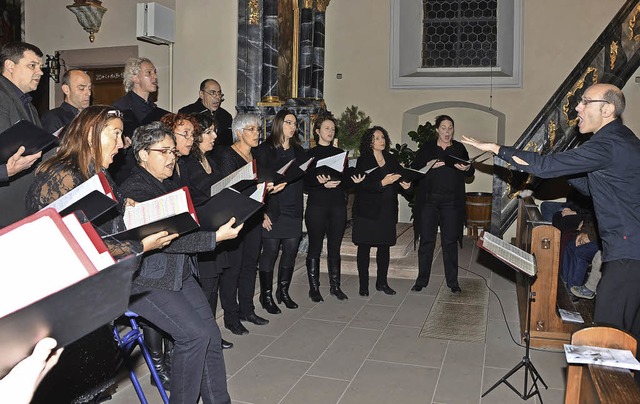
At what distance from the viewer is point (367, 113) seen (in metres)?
10.5

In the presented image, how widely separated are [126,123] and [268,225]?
147cm

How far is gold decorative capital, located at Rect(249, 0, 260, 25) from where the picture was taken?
820cm

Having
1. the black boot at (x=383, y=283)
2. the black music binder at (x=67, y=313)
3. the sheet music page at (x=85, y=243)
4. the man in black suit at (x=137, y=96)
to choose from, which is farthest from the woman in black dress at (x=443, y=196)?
the black music binder at (x=67, y=313)

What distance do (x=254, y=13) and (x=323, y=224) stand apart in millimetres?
3750

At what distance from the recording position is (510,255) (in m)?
3.61

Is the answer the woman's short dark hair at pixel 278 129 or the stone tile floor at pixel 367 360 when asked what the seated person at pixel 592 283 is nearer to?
the stone tile floor at pixel 367 360

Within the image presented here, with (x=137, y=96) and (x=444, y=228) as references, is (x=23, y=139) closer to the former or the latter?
(x=137, y=96)

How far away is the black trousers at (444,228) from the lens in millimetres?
6105

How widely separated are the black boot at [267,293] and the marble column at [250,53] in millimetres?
3422

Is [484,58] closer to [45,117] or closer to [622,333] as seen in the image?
[45,117]

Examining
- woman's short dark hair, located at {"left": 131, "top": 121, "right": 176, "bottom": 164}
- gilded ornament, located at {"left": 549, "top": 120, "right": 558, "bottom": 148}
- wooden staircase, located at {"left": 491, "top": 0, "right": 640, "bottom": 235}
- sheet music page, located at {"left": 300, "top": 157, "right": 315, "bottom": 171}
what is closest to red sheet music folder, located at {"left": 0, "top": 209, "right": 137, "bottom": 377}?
woman's short dark hair, located at {"left": 131, "top": 121, "right": 176, "bottom": 164}

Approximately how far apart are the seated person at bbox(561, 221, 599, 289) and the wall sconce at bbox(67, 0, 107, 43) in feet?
24.5

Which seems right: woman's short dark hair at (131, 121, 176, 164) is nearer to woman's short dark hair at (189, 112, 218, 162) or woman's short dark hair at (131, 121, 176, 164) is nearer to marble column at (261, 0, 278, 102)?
woman's short dark hair at (189, 112, 218, 162)

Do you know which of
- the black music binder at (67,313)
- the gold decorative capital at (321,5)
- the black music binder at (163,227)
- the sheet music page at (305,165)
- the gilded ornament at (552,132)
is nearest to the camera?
the black music binder at (67,313)
